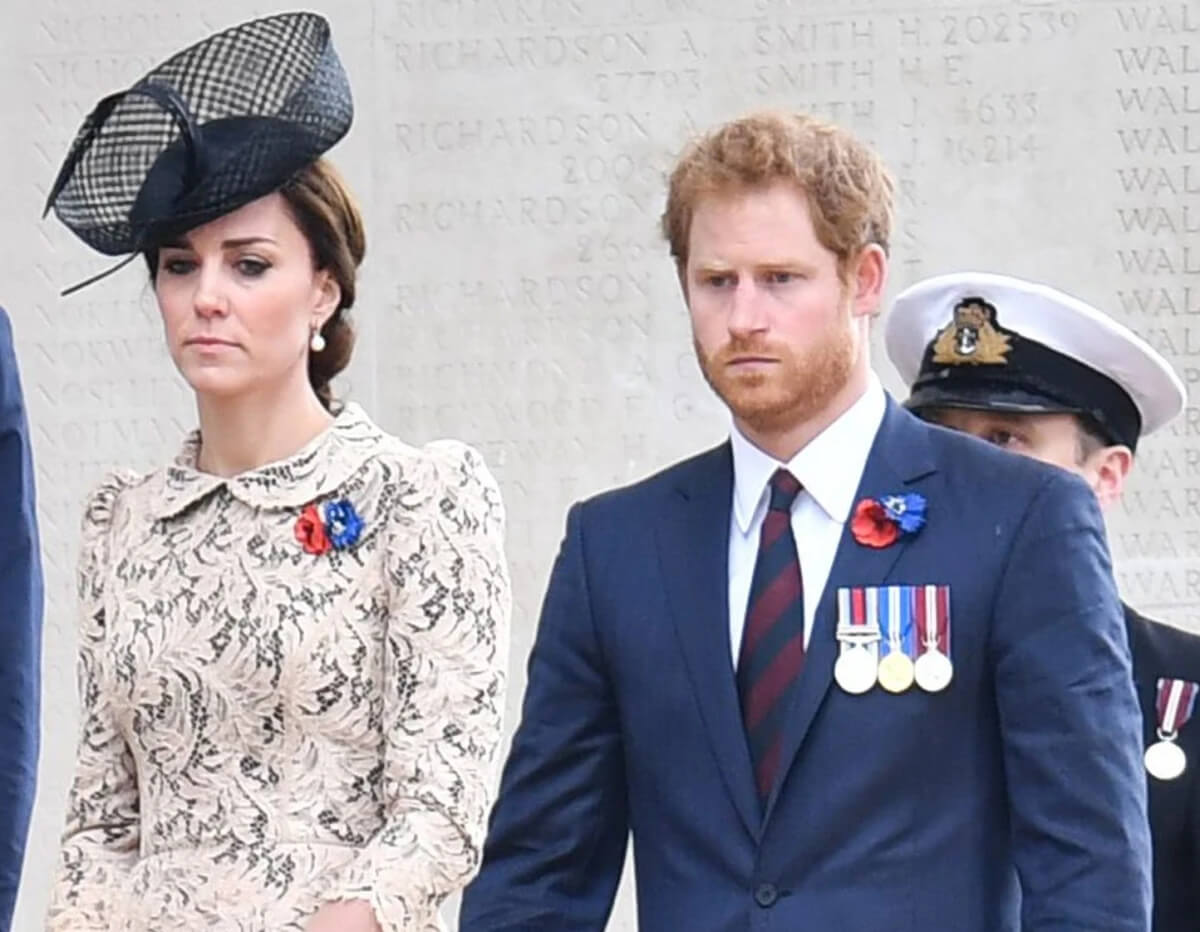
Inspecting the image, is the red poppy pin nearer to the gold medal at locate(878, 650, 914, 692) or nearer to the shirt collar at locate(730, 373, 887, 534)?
the shirt collar at locate(730, 373, 887, 534)

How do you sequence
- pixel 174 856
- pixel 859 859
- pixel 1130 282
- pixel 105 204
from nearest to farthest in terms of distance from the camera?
pixel 859 859, pixel 174 856, pixel 105 204, pixel 1130 282

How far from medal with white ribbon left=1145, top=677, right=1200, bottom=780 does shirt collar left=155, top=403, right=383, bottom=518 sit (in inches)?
40.4

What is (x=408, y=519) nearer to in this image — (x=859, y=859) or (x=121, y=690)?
(x=121, y=690)

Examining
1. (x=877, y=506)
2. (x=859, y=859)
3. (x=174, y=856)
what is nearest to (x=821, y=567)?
(x=877, y=506)

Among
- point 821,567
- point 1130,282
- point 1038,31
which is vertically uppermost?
point 1038,31

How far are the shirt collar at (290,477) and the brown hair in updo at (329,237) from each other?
9 cm

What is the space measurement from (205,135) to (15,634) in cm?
59

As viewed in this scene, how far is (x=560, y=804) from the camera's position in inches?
123

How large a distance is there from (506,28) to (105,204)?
352 centimetres

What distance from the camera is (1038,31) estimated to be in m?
6.57

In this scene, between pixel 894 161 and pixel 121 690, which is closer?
pixel 121 690

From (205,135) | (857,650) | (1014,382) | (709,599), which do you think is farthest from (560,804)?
(1014,382)

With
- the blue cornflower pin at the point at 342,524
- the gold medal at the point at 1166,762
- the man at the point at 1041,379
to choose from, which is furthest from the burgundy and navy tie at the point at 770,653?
the man at the point at 1041,379

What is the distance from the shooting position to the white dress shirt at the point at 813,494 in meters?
3.06
